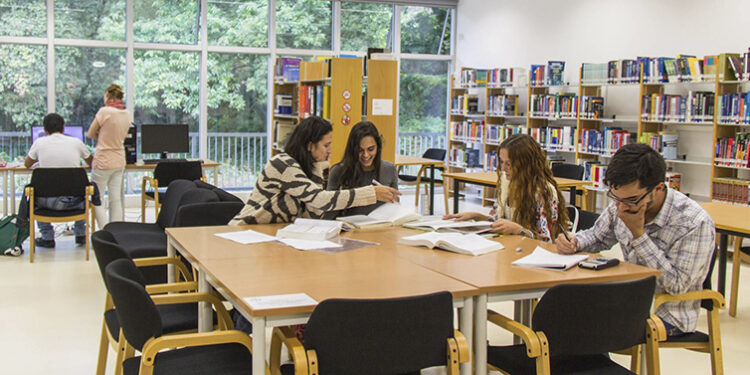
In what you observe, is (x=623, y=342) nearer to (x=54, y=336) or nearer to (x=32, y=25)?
(x=54, y=336)

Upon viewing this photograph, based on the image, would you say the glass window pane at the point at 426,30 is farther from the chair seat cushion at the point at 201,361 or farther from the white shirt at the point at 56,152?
the chair seat cushion at the point at 201,361

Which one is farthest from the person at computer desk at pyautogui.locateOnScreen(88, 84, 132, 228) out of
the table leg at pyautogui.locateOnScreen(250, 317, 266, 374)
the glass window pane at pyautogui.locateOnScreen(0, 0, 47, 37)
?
the table leg at pyautogui.locateOnScreen(250, 317, 266, 374)

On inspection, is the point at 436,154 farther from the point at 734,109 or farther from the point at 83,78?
the point at 83,78

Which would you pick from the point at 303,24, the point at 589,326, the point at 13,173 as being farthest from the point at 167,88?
the point at 589,326

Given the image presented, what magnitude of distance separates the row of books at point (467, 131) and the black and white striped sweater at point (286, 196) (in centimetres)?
663

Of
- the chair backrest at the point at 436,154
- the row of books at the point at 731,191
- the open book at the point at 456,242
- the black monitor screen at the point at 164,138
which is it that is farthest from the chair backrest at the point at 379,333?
the chair backrest at the point at 436,154

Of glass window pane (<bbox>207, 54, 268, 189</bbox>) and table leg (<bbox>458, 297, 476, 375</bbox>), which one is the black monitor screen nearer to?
glass window pane (<bbox>207, 54, 268, 189</bbox>)

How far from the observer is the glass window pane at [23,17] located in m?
9.14

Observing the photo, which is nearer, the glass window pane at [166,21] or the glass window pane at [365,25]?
the glass window pane at [166,21]

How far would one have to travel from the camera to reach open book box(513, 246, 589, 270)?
→ 2.78 metres

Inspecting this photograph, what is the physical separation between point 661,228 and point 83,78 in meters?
8.55

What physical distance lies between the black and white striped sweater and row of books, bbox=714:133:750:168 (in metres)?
4.25

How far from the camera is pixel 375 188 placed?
401 cm

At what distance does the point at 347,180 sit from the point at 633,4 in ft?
16.9
